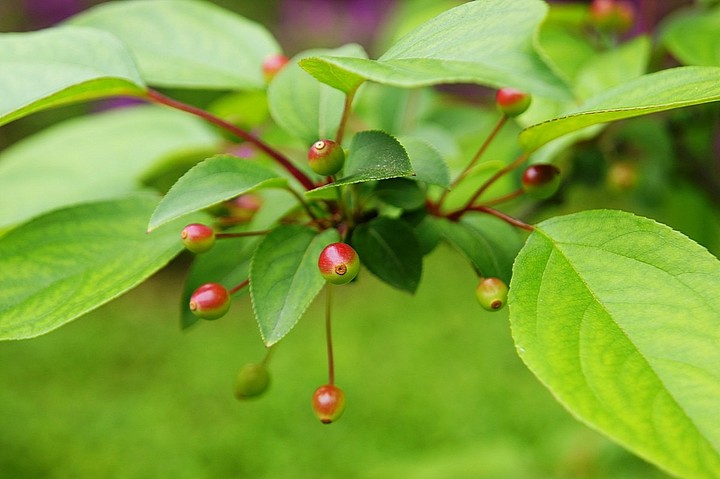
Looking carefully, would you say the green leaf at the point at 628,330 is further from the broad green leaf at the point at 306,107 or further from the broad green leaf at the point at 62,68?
the broad green leaf at the point at 62,68

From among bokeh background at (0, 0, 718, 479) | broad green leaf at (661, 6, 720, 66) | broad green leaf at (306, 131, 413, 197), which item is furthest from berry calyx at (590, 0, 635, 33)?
bokeh background at (0, 0, 718, 479)

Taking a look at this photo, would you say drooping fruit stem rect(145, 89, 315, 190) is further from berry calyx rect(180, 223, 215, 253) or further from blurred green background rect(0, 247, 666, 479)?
blurred green background rect(0, 247, 666, 479)

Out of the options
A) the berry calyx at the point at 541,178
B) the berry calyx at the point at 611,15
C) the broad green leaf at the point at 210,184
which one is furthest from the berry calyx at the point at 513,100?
the berry calyx at the point at 611,15

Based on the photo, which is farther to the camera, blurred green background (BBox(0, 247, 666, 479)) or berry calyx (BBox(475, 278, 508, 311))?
blurred green background (BBox(0, 247, 666, 479))

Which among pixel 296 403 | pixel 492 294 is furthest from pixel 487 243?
pixel 296 403

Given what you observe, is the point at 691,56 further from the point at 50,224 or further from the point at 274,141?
the point at 50,224
